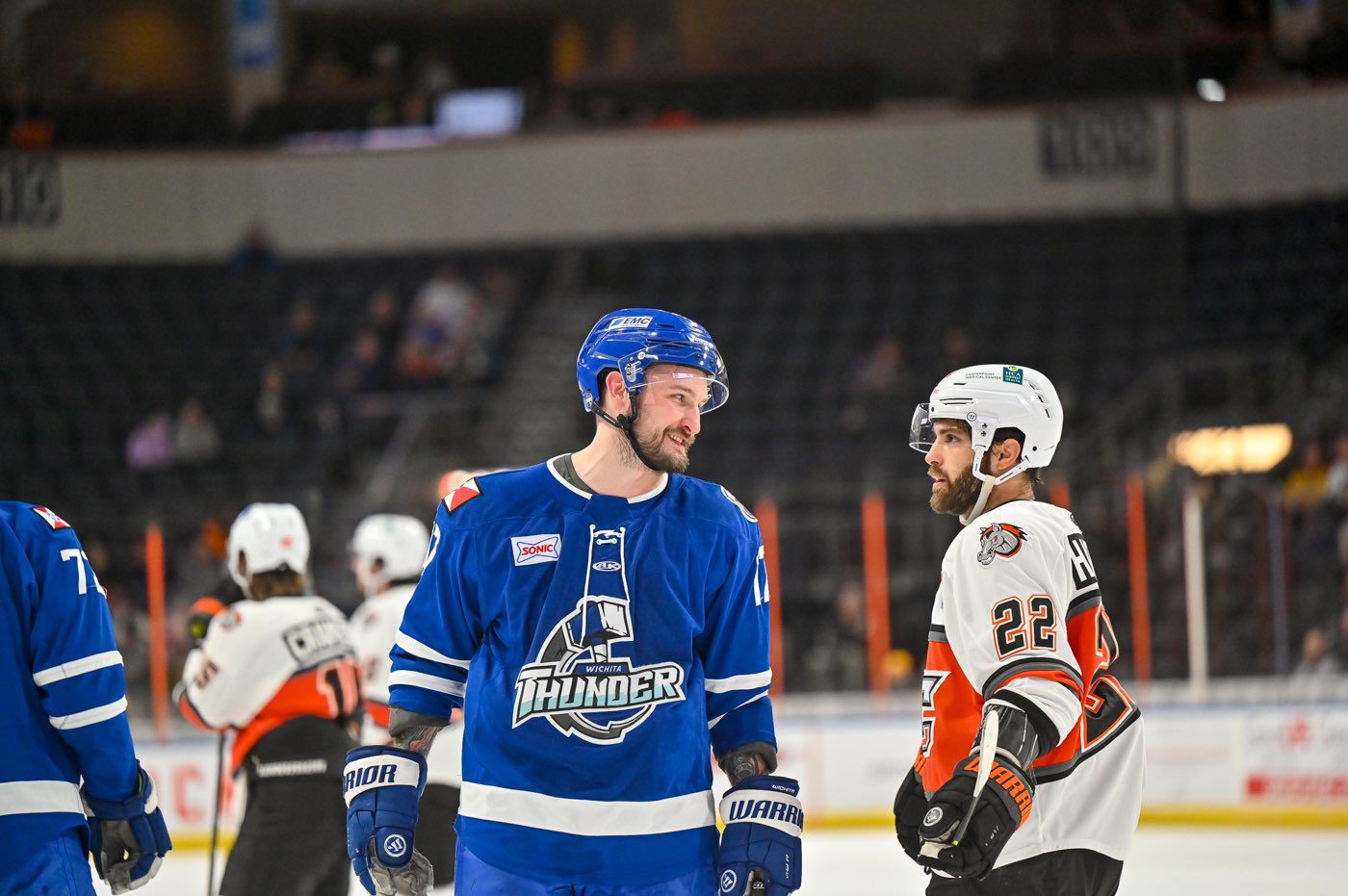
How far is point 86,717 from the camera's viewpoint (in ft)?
9.96

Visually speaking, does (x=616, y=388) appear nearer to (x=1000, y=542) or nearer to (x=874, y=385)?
(x=1000, y=542)

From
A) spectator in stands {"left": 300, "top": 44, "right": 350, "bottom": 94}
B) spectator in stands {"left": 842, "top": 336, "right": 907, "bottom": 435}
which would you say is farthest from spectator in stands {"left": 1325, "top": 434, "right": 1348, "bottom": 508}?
spectator in stands {"left": 300, "top": 44, "right": 350, "bottom": 94}

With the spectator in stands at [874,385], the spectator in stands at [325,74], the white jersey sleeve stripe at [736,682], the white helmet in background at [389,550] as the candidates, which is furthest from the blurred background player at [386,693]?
the spectator in stands at [325,74]

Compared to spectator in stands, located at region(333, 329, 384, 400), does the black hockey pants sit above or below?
below

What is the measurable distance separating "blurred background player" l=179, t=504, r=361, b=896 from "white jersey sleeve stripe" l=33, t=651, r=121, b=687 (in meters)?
1.48

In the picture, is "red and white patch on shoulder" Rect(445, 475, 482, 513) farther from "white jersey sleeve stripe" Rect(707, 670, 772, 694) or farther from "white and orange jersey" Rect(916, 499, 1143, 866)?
"white and orange jersey" Rect(916, 499, 1143, 866)

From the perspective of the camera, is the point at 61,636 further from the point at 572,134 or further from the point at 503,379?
the point at 572,134

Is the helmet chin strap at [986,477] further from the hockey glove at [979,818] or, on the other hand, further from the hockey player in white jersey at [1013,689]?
the hockey glove at [979,818]

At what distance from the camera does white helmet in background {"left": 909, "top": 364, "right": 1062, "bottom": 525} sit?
333 centimetres

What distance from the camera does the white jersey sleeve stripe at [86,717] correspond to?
119 inches

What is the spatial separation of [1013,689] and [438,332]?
42.4 feet

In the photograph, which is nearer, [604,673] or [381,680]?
[604,673]

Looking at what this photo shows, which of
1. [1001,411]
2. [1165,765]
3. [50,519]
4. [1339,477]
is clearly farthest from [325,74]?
[1001,411]

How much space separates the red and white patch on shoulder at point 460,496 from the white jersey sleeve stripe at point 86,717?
69 cm
